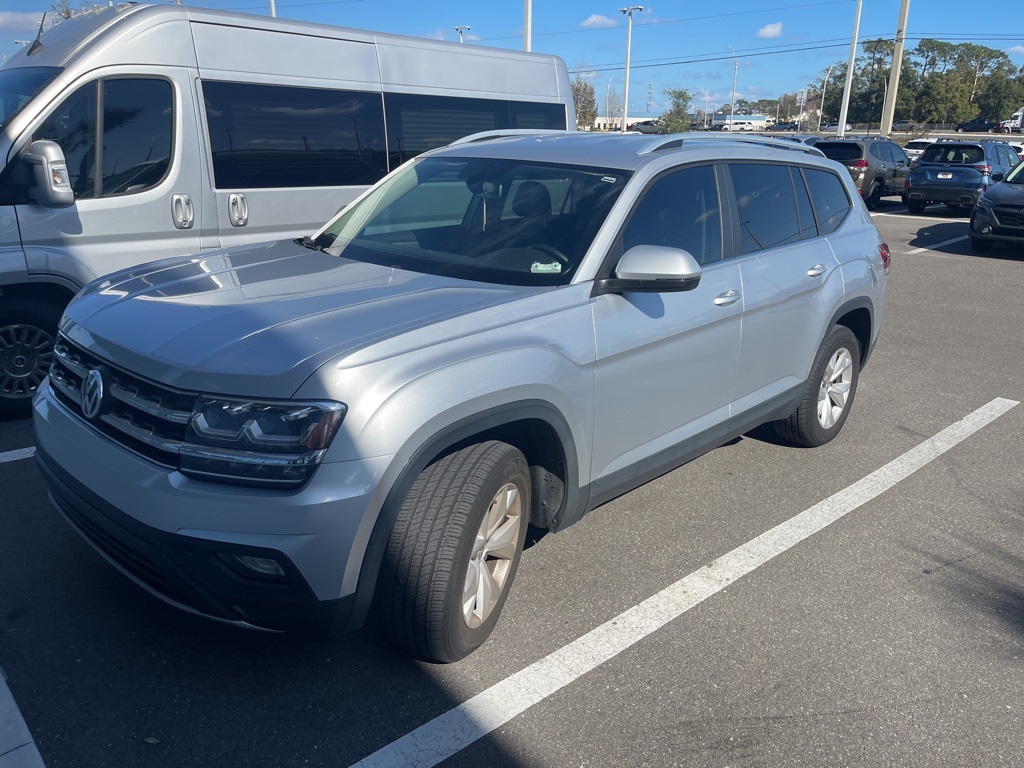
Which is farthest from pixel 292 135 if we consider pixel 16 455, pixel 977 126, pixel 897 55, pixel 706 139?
pixel 977 126

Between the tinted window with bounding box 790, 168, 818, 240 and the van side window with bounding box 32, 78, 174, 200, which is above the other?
the van side window with bounding box 32, 78, 174, 200

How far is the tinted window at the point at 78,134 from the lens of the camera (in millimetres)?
5086

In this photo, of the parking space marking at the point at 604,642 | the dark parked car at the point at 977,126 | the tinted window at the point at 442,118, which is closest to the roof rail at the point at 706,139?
the parking space marking at the point at 604,642

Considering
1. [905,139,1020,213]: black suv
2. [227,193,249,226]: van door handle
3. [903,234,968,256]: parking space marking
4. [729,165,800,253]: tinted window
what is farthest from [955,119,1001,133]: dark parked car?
[227,193,249,226]: van door handle

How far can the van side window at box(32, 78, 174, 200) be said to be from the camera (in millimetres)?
5145

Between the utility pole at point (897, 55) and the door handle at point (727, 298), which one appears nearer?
the door handle at point (727, 298)

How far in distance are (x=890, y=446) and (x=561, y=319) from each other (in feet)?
10.3

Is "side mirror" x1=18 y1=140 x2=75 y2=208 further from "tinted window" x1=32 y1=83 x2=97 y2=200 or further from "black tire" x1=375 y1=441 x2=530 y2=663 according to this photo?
"black tire" x1=375 y1=441 x2=530 y2=663

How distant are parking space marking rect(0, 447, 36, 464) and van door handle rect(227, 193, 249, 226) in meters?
2.04

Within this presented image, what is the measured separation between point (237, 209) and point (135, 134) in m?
0.80

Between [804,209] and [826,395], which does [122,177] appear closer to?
[804,209]

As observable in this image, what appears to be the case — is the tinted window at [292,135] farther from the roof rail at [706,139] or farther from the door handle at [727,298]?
the door handle at [727,298]

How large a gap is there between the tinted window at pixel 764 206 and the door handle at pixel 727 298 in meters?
0.32

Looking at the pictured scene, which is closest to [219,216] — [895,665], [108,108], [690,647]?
[108,108]
